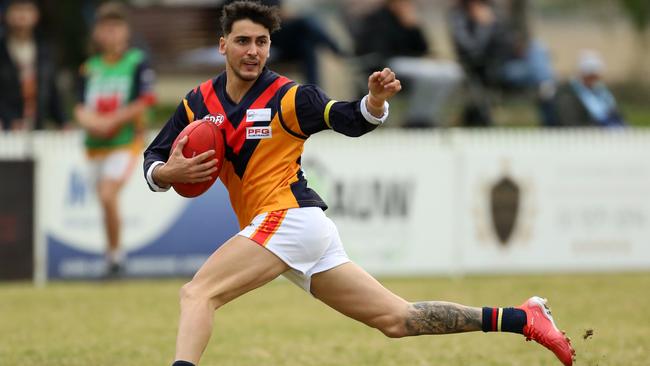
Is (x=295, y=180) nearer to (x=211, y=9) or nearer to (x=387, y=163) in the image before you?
(x=387, y=163)

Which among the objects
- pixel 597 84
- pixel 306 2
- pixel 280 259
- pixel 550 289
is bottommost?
pixel 550 289

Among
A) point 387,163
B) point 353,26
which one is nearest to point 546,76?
point 353,26

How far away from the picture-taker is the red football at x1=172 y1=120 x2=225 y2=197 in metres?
6.19

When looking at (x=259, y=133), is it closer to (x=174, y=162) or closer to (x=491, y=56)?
(x=174, y=162)

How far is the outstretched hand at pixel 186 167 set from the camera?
6152 millimetres

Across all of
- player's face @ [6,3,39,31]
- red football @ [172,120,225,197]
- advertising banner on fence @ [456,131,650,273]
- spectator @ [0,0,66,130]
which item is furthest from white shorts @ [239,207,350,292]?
spectator @ [0,0,66,130]

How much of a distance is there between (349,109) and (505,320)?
54.0 inches

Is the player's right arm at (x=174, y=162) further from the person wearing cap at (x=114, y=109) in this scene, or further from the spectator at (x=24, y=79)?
the spectator at (x=24, y=79)

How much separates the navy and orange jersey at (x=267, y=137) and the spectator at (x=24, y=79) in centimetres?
777

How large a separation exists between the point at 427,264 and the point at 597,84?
3.43 metres

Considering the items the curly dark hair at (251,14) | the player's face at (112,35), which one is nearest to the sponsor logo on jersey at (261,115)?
the curly dark hair at (251,14)

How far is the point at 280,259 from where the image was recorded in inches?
247

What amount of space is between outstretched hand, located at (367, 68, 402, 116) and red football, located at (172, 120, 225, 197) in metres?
0.77

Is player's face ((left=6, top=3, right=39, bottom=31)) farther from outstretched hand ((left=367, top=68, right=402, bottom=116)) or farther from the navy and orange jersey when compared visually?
outstretched hand ((left=367, top=68, right=402, bottom=116))
